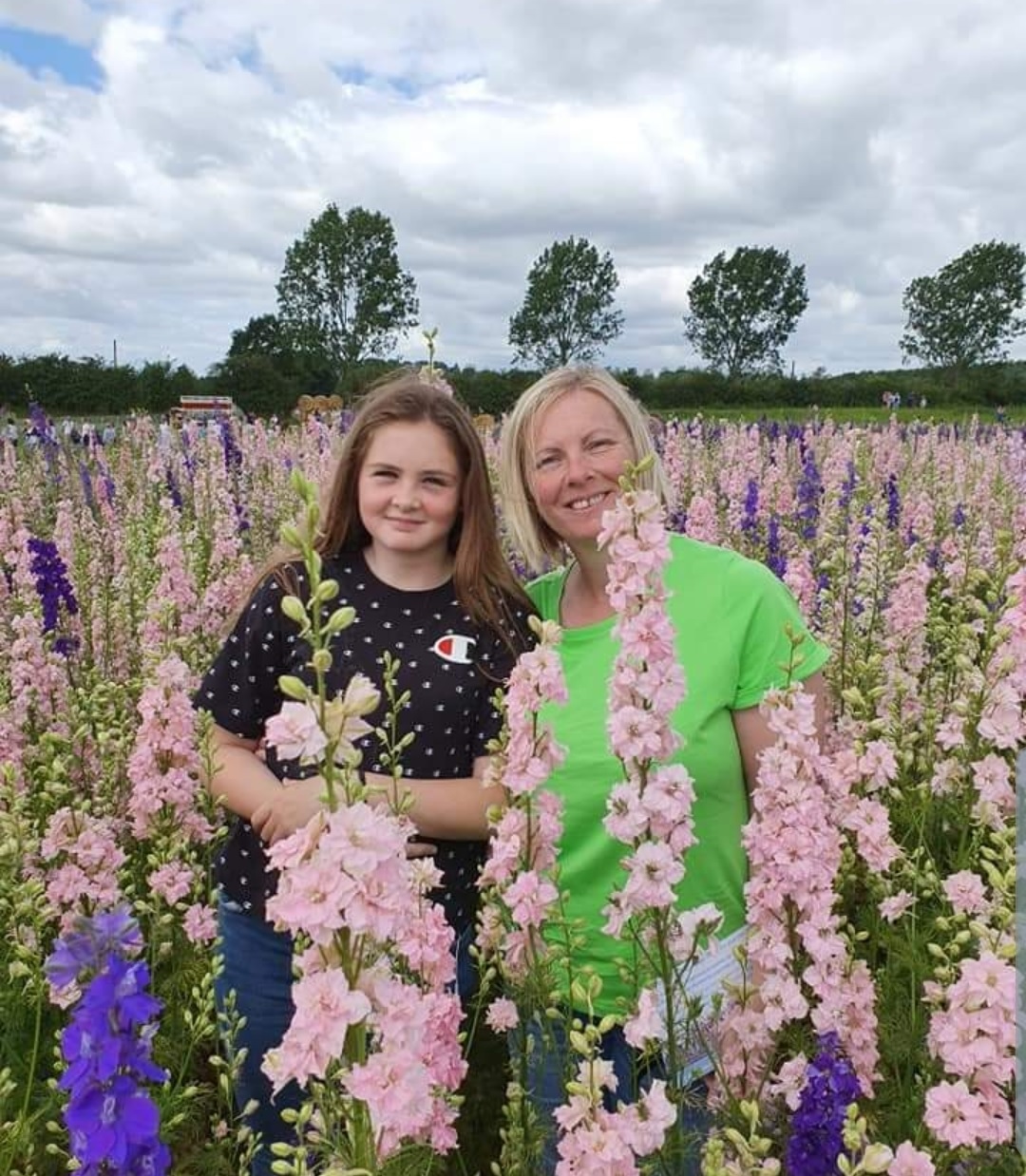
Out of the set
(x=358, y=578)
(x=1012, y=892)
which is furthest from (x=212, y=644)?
(x=1012, y=892)

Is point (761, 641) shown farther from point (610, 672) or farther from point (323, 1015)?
point (323, 1015)

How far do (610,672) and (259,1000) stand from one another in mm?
1398

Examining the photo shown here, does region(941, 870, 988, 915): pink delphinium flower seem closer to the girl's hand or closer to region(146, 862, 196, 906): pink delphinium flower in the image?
the girl's hand

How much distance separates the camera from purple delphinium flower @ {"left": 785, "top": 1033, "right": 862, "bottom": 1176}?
1.99 metres

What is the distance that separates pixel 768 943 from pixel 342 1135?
0.87 metres

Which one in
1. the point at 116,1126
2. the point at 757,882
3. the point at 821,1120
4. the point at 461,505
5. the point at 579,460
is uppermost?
the point at 579,460

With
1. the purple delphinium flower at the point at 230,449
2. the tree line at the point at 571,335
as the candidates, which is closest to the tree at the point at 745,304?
the tree line at the point at 571,335

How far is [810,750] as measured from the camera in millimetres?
2080

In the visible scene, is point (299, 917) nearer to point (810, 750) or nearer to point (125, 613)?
point (810, 750)

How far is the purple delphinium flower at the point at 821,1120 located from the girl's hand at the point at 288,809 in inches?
48.9

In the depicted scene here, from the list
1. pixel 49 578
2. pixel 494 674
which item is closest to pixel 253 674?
pixel 494 674

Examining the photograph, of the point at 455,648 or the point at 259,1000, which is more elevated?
the point at 455,648

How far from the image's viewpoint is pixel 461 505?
3408 millimetres

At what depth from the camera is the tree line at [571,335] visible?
122 ft
